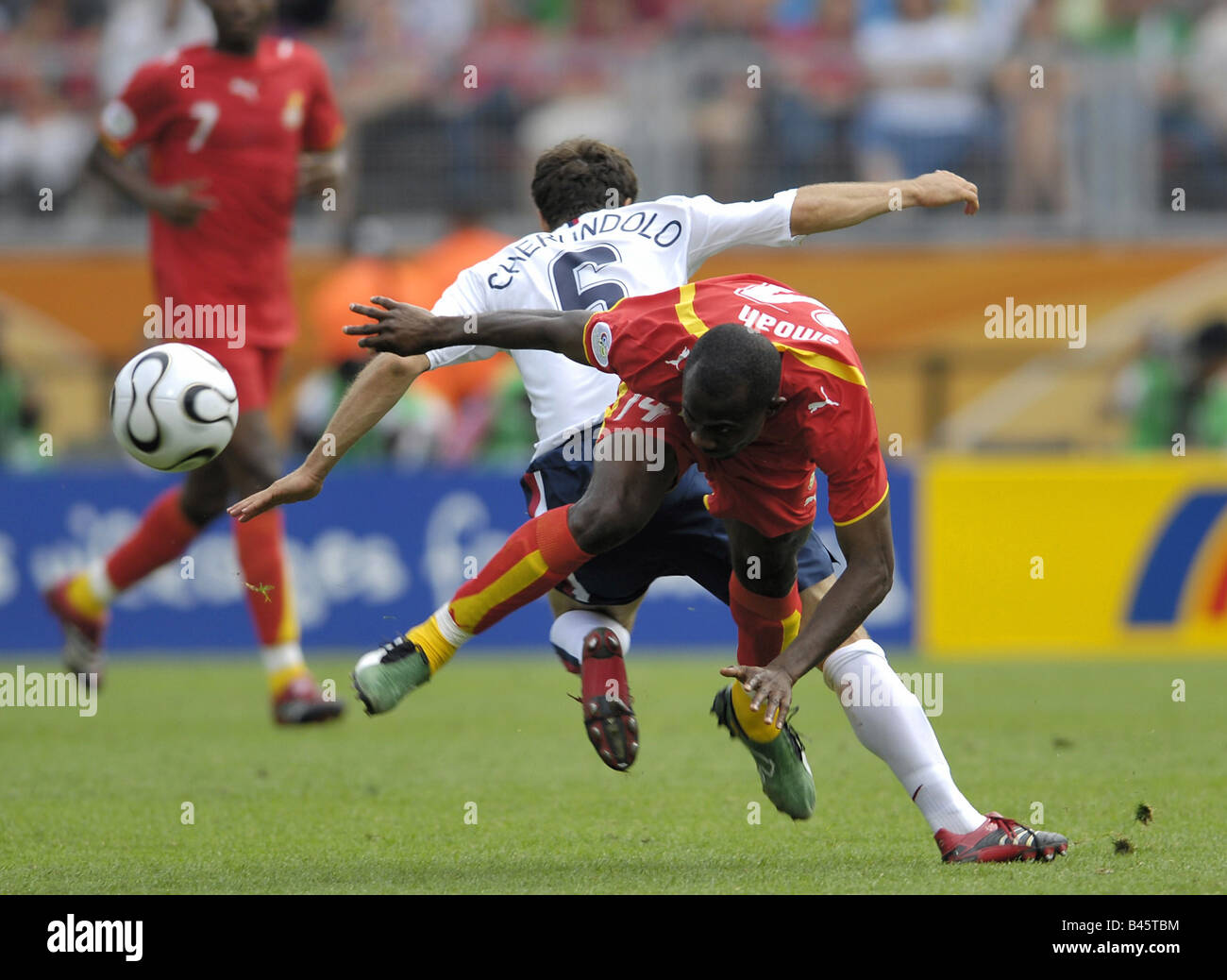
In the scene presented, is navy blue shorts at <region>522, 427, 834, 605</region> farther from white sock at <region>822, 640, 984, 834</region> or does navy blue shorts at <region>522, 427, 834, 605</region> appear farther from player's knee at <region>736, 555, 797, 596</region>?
white sock at <region>822, 640, 984, 834</region>

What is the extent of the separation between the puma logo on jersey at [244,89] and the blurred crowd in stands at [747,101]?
559 centimetres

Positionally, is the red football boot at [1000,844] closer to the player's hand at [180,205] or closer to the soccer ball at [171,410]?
the soccer ball at [171,410]

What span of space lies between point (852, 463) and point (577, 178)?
1987 mm

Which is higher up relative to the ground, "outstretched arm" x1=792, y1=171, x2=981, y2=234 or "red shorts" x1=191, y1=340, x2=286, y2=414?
"outstretched arm" x1=792, y1=171, x2=981, y2=234

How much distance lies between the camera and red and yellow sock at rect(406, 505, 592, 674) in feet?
17.1

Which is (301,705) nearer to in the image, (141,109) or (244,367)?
(244,367)

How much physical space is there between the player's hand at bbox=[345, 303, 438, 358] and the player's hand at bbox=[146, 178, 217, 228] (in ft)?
12.4

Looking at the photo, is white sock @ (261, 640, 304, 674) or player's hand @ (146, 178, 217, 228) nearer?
white sock @ (261, 640, 304, 674)

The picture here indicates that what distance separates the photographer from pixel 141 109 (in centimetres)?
848

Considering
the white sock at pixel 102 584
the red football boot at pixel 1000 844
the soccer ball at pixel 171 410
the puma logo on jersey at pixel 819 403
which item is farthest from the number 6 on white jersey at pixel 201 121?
the red football boot at pixel 1000 844

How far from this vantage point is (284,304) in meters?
8.70

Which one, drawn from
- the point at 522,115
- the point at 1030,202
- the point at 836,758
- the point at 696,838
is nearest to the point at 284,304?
the point at 836,758

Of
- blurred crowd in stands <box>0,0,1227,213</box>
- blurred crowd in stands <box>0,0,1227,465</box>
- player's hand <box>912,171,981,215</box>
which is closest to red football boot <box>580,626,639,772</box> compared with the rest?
player's hand <box>912,171,981,215</box>

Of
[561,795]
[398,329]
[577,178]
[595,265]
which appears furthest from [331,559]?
[398,329]
